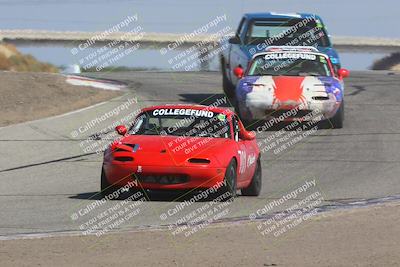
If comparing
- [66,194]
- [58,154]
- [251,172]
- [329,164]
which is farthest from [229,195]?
[58,154]

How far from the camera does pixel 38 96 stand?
2161 centimetres

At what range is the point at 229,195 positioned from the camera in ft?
37.3

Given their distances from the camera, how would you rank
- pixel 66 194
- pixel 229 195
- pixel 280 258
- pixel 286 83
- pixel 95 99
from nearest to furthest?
1. pixel 280 258
2. pixel 229 195
3. pixel 66 194
4. pixel 286 83
5. pixel 95 99

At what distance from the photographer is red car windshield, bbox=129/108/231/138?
12023 millimetres

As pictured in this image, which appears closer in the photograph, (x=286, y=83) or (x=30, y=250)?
(x=30, y=250)

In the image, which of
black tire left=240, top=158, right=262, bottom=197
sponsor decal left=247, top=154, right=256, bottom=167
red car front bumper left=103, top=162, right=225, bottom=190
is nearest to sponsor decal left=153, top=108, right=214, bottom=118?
sponsor decal left=247, top=154, right=256, bottom=167

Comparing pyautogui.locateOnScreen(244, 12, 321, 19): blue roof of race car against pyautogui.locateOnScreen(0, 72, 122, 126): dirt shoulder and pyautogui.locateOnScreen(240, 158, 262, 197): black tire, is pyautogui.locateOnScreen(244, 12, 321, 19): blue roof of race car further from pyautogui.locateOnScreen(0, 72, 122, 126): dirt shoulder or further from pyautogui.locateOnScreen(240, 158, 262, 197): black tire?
pyautogui.locateOnScreen(240, 158, 262, 197): black tire

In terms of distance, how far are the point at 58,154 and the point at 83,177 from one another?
2125 mm

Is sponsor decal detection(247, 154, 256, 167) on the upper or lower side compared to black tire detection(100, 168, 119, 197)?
lower

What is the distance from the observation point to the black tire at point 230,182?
1124 cm

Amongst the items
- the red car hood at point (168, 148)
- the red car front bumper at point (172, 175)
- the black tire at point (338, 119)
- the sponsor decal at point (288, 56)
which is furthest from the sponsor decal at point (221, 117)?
the sponsor decal at point (288, 56)

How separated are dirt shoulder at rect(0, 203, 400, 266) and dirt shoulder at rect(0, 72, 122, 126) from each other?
10402mm

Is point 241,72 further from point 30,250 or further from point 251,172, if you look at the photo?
point 30,250

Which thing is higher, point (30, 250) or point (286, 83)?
point (30, 250)
